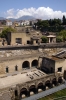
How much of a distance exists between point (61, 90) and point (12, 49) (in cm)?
1441

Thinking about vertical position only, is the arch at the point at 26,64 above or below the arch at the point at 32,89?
above

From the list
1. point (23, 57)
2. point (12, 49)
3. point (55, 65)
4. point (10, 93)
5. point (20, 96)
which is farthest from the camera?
point (12, 49)

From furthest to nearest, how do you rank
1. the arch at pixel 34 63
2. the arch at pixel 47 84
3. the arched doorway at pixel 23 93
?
the arch at pixel 34 63, the arch at pixel 47 84, the arched doorway at pixel 23 93

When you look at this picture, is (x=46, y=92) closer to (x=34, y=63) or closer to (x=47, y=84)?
(x=47, y=84)

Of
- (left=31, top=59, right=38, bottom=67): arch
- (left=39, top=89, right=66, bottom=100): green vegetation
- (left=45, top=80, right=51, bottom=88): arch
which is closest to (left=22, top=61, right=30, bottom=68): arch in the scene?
(left=31, top=59, right=38, bottom=67): arch

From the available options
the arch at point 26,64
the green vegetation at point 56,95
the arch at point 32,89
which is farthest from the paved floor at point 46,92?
the arch at point 26,64

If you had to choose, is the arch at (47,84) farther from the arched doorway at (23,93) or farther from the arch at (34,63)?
the arch at (34,63)

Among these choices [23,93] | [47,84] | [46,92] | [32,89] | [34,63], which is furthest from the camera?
[34,63]

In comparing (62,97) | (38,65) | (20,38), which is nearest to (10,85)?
(62,97)

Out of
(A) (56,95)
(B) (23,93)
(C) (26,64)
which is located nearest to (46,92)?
(A) (56,95)

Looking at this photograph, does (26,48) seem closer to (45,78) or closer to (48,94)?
(45,78)

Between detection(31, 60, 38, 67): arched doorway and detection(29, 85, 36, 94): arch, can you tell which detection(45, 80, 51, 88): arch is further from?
detection(31, 60, 38, 67): arched doorway

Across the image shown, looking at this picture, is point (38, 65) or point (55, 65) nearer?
point (55, 65)

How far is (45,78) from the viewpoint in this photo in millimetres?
25203
